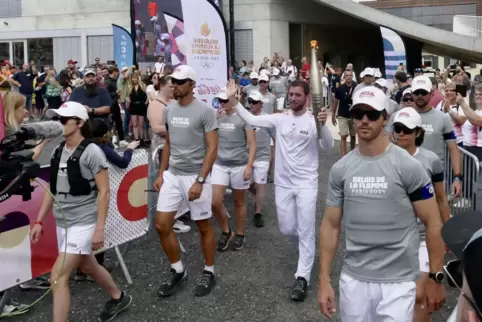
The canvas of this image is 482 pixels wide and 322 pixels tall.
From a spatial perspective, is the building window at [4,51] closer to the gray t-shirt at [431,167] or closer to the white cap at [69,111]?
the white cap at [69,111]

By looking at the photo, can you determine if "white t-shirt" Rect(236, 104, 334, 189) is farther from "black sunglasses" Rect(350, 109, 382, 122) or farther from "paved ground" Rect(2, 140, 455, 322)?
"black sunglasses" Rect(350, 109, 382, 122)

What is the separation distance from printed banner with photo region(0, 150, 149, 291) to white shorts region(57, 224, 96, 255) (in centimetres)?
48

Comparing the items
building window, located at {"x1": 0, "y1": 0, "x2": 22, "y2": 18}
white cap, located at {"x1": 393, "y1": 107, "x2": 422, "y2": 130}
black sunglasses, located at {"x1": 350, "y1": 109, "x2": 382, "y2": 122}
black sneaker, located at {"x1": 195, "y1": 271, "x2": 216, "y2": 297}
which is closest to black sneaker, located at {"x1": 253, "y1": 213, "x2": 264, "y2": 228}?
black sneaker, located at {"x1": 195, "y1": 271, "x2": 216, "y2": 297}

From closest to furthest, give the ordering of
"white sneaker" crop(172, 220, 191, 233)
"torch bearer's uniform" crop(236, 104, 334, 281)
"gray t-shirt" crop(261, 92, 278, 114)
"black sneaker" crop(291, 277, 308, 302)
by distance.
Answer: "black sneaker" crop(291, 277, 308, 302) → "torch bearer's uniform" crop(236, 104, 334, 281) → "white sneaker" crop(172, 220, 191, 233) → "gray t-shirt" crop(261, 92, 278, 114)

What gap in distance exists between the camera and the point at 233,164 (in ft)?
24.2

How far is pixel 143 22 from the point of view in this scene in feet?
99.3

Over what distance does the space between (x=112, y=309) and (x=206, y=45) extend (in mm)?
3465

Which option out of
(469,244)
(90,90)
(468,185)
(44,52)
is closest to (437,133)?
(468,185)

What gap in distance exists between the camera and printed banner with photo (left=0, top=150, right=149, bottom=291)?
198 inches

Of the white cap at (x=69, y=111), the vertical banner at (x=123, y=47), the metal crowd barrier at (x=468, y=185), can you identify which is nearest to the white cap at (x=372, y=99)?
the white cap at (x=69, y=111)

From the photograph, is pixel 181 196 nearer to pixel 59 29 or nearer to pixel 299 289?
pixel 299 289

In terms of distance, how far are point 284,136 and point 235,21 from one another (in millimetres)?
28668

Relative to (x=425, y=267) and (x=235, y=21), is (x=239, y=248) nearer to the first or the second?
(x=425, y=267)

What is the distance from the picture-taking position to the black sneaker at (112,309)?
16.7 ft
